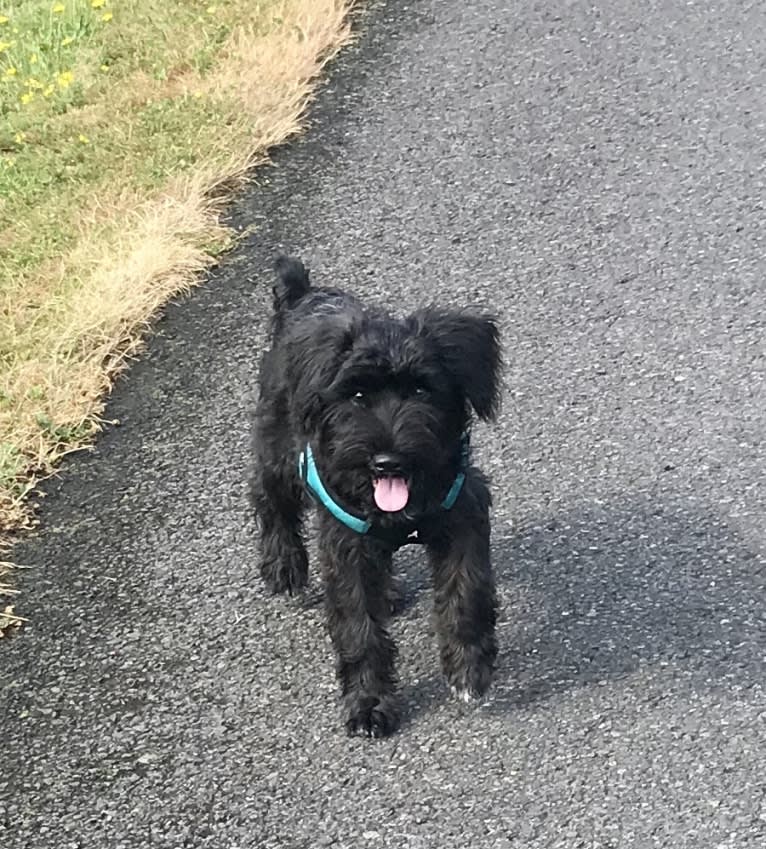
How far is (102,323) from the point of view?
20.6 ft

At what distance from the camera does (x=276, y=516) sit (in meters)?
4.86

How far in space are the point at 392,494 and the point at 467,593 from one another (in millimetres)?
473

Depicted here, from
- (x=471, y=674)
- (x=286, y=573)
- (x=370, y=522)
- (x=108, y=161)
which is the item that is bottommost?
(x=108, y=161)

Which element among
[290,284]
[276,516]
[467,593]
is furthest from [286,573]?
[290,284]

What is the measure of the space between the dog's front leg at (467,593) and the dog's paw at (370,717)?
0.22 metres

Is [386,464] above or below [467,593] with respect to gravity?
above

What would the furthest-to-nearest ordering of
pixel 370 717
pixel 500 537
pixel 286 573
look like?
1. pixel 500 537
2. pixel 286 573
3. pixel 370 717

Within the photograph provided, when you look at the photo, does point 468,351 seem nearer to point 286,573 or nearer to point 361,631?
point 361,631

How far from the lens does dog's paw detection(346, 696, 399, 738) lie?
164 inches

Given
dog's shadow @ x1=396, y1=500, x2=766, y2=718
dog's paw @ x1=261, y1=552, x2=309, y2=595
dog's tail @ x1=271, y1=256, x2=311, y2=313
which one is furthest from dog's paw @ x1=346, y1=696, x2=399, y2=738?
dog's tail @ x1=271, y1=256, x2=311, y2=313

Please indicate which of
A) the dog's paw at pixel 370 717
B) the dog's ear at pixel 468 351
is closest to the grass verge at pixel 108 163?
the dog's paw at pixel 370 717

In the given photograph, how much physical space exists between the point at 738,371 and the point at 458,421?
2076 mm

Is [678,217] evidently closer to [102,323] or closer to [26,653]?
[102,323]

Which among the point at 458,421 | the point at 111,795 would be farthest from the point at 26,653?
the point at 458,421
